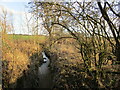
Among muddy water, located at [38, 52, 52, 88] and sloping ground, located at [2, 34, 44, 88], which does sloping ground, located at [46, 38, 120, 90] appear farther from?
sloping ground, located at [2, 34, 44, 88]

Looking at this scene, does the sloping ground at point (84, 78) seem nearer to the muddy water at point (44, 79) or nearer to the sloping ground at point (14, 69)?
the muddy water at point (44, 79)

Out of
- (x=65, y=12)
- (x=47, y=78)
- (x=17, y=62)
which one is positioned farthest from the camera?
(x=47, y=78)

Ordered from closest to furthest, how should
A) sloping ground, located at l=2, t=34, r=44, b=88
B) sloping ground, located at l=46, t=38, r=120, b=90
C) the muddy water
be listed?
sloping ground, located at l=46, t=38, r=120, b=90 → sloping ground, located at l=2, t=34, r=44, b=88 → the muddy water

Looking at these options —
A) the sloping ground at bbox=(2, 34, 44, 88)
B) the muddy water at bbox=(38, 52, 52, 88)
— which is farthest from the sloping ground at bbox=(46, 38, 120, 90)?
the sloping ground at bbox=(2, 34, 44, 88)

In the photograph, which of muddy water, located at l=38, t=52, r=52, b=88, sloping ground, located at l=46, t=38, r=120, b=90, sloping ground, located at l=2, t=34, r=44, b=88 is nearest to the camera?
sloping ground, located at l=46, t=38, r=120, b=90

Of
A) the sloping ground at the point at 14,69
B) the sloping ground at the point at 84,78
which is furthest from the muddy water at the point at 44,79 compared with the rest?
the sloping ground at the point at 84,78

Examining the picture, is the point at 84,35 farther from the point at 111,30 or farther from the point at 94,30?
the point at 111,30

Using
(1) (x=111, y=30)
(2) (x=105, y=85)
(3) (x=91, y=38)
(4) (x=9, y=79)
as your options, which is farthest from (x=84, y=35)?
(4) (x=9, y=79)

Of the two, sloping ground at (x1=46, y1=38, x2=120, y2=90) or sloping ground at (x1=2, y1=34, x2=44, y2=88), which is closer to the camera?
sloping ground at (x1=46, y1=38, x2=120, y2=90)

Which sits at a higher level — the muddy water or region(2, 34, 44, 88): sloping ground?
region(2, 34, 44, 88): sloping ground

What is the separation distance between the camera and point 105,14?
2268 millimetres

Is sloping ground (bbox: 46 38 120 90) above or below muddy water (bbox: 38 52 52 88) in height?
above

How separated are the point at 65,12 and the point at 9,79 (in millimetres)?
2469

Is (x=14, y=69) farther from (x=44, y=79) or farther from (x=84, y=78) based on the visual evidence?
(x=84, y=78)
